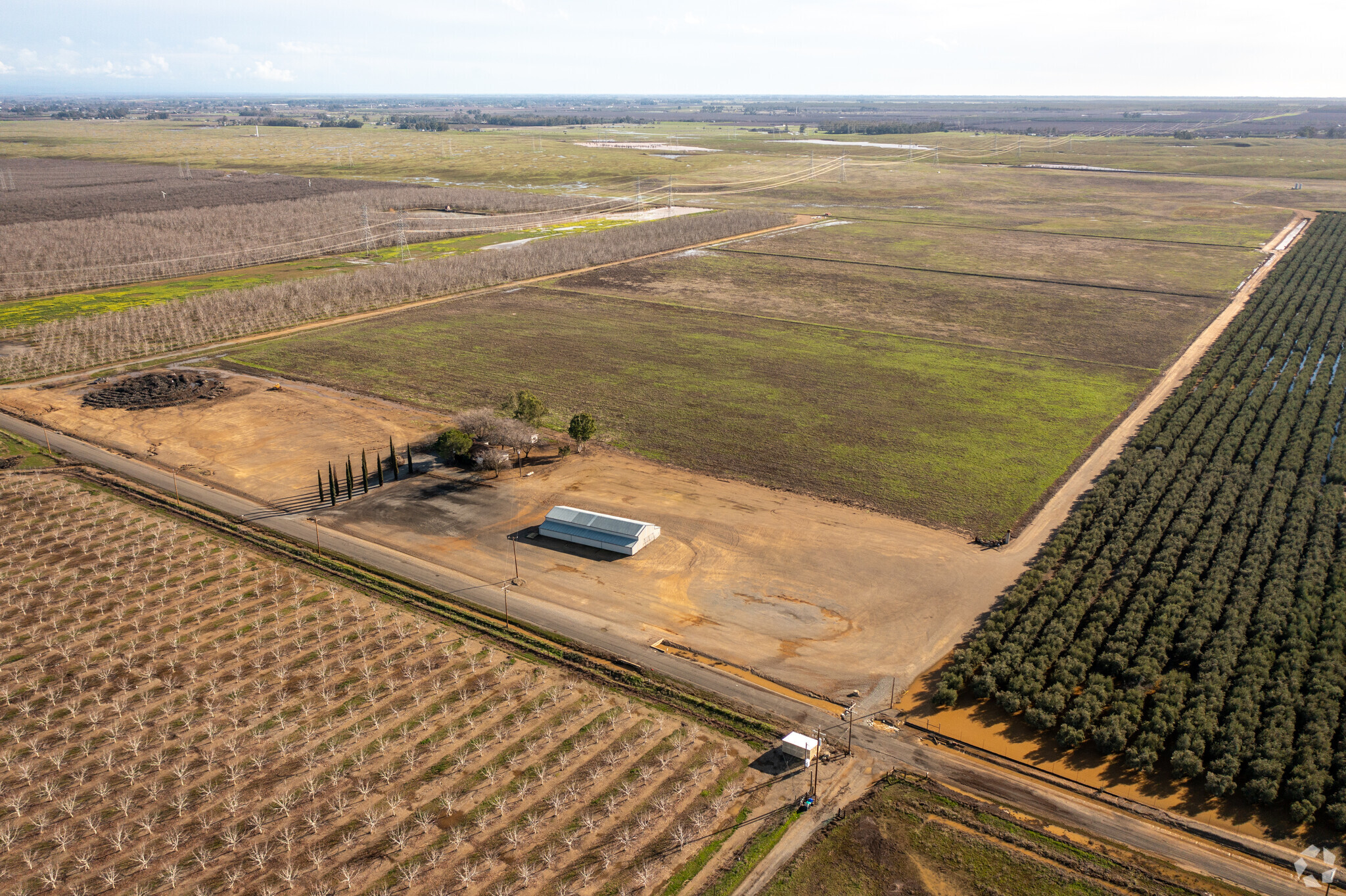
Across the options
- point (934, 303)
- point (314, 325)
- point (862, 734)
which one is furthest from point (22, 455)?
point (934, 303)

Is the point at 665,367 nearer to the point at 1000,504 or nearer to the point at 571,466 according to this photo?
the point at 571,466

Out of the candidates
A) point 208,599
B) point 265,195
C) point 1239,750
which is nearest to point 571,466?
point 208,599

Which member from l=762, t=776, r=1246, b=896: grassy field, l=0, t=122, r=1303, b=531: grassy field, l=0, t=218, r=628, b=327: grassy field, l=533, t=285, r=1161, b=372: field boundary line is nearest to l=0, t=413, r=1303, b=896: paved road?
l=762, t=776, r=1246, b=896: grassy field

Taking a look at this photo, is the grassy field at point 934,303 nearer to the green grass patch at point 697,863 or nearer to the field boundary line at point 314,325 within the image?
the field boundary line at point 314,325

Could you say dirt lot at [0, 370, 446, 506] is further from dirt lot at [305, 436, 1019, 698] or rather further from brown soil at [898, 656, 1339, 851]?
brown soil at [898, 656, 1339, 851]

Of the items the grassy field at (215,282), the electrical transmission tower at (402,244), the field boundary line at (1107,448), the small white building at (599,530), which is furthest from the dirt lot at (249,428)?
the electrical transmission tower at (402,244)

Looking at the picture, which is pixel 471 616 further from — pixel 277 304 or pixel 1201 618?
pixel 277 304

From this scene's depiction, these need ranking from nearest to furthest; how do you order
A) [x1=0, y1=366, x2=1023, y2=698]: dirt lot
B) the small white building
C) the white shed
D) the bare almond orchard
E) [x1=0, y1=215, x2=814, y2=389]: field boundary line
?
the bare almond orchard → the white shed → [x1=0, y1=366, x2=1023, y2=698]: dirt lot → the small white building → [x1=0, y1=215, x2=814, y2=389]: field boundary line
